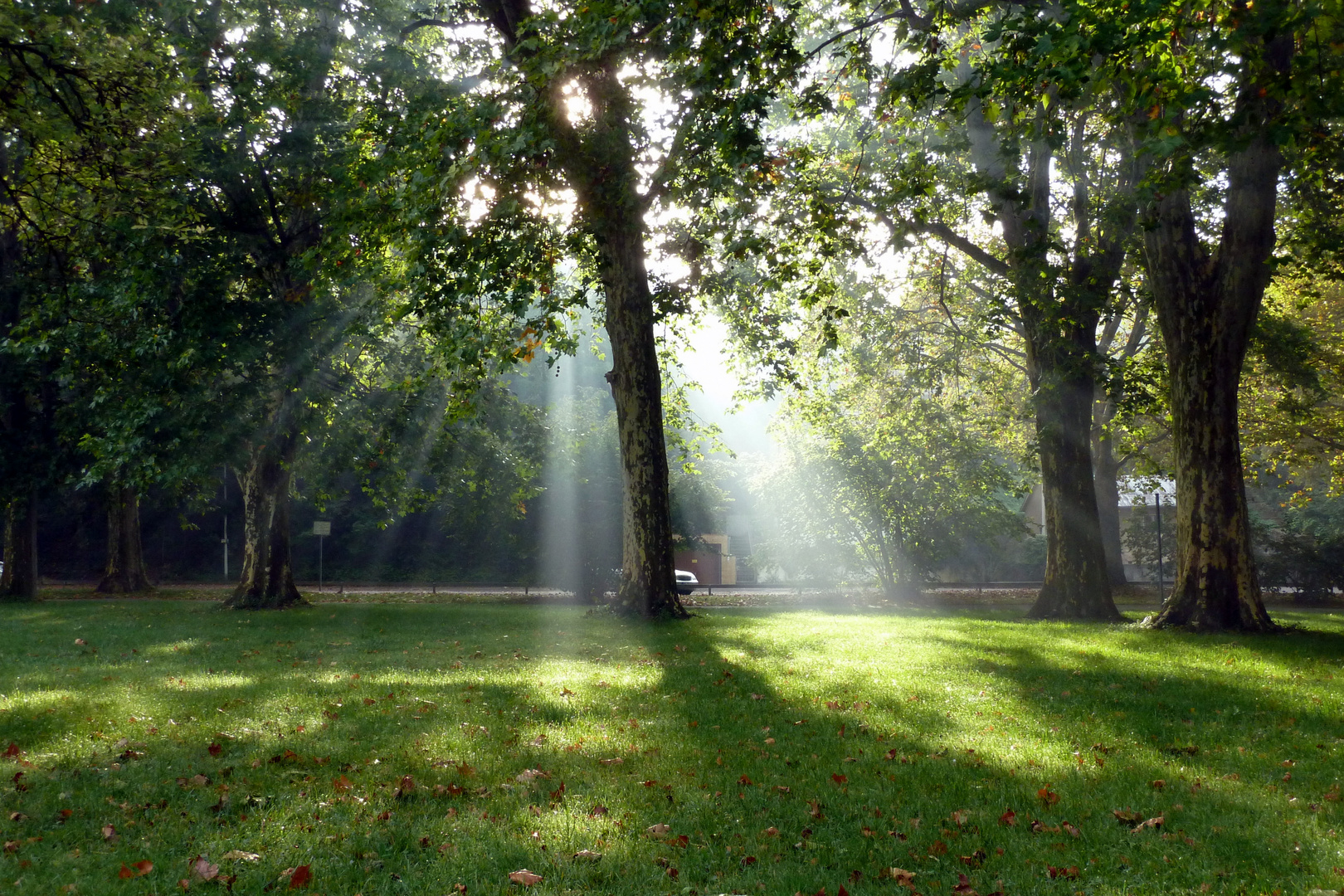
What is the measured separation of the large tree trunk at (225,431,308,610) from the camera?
22156 millimetres

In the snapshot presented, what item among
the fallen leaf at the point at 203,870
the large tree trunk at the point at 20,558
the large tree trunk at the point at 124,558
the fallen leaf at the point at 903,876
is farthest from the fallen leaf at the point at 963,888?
the large tree trunk at the point at 124,558

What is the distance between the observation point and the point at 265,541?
22.4 m

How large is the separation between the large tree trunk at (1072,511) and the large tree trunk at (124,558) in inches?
1077

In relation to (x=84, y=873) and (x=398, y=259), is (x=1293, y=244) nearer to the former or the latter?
(x=398, y=259)

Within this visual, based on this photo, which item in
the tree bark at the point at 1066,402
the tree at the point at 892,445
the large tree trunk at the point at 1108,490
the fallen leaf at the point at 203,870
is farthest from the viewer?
the large tree trunk at the point at 1108,490

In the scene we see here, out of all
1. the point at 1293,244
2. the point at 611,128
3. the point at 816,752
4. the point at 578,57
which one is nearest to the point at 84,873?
the point at 816,752

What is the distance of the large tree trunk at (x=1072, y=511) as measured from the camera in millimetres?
18391

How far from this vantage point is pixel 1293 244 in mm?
14336

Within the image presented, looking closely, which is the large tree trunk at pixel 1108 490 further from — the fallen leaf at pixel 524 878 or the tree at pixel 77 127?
the fallen leaf at pixel 524 878

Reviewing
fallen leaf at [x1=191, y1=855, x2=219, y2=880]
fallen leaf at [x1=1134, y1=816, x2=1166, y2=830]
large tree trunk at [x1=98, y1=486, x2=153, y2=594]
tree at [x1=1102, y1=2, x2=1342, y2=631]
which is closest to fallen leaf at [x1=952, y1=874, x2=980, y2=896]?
fallen leaf at [x1=1134, y1=816, x2=1166, y2=830]

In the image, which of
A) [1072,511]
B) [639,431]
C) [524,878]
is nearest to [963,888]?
[524,878]

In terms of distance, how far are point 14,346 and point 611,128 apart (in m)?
11.5

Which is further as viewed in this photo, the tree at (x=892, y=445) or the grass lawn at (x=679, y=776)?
the tree at (x=892, y=445)

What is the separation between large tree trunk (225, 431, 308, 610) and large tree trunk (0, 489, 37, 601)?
8.07 meters
